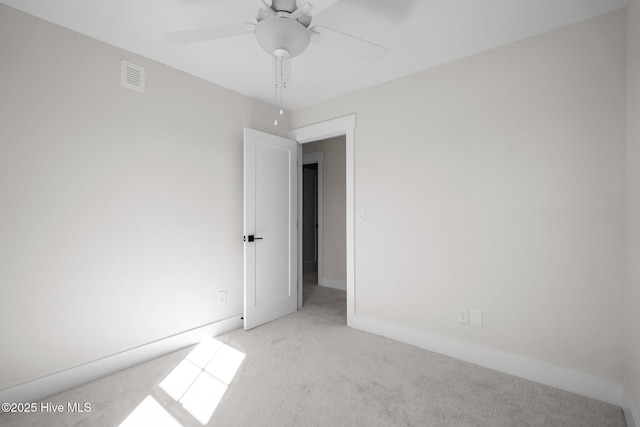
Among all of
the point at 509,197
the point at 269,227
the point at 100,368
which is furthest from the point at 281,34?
the point at 100,368

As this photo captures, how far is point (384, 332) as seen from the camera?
2857mm

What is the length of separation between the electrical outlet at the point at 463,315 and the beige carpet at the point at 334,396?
0.34m

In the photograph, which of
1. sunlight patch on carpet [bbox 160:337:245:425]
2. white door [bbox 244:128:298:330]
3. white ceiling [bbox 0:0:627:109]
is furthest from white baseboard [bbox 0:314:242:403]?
white ceiling [bbox 0:0:627:109]

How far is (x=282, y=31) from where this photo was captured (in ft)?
4.81

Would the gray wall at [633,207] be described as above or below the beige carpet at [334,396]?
above

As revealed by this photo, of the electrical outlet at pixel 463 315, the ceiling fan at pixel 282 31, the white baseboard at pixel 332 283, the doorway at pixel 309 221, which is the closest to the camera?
the ceiling fan at pixel 282 31

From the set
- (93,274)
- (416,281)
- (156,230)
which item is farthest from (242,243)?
(416,281)

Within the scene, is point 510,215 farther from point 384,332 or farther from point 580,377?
point 384,332

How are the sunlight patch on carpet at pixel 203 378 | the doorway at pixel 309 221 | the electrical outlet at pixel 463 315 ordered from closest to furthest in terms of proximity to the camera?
the sunlight patch on carpet at pixel 203 378, the electrical outlet at pixel 463 315, the doorway at pixel 309 221

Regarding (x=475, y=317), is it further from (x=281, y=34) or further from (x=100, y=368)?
(x=100, y=368)

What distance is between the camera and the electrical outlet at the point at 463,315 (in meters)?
2.40

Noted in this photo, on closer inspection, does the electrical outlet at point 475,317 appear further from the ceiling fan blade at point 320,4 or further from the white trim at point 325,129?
the ceiling fan blade at point 320,4

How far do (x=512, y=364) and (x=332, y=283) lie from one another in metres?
2.91

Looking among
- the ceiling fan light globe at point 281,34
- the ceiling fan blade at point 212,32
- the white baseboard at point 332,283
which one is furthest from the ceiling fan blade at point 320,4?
the white baseboard at point 332,283
